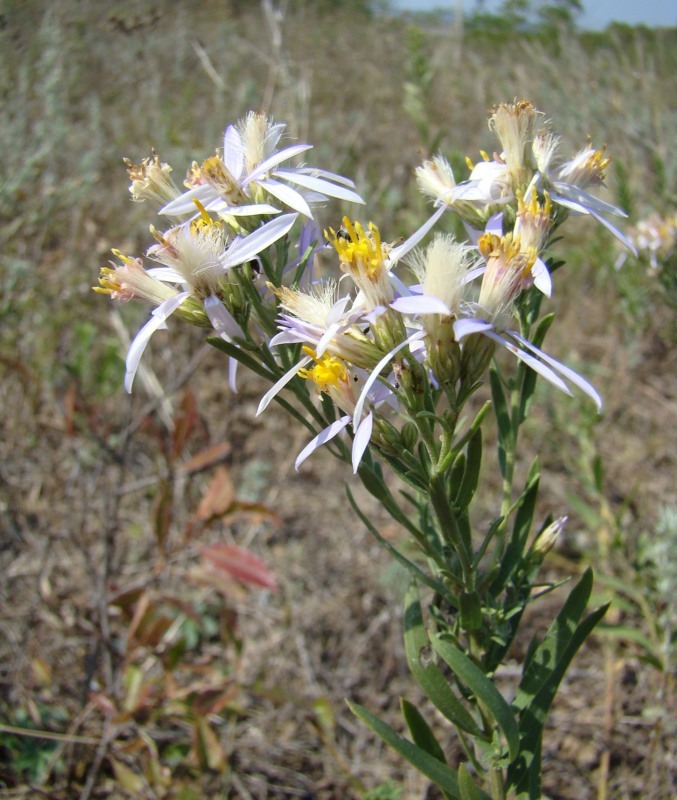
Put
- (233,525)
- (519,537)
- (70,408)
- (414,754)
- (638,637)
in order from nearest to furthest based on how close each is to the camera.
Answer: (414,754), (519,537), (638,637), (70,408), (233,525)

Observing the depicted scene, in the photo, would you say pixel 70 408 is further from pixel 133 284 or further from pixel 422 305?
pixel 422 305

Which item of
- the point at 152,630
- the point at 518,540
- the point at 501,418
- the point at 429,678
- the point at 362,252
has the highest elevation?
the point at 362,252

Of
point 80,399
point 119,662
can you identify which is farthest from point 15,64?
point 119,662

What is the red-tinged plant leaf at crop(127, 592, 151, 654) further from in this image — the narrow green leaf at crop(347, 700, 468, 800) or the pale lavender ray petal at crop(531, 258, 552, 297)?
the pale lavender ray petal at crop(531, 258, 552, 297)

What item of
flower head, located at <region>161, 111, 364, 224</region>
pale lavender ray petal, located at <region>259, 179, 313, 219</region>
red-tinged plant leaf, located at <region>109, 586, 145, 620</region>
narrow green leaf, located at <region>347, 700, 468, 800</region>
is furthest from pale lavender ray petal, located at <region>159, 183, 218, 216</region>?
red-tinged plant leaf, located at <region>109, 586, 145, 620</region>

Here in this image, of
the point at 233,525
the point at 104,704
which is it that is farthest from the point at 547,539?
the point at 233,525

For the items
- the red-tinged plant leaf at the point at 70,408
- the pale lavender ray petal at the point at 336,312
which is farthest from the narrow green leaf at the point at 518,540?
the red-tinged plant leaf at the point at 70,408

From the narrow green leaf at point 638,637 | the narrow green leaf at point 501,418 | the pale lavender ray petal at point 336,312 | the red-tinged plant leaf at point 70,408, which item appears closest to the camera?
the pale lavender ray petal at point 336,312

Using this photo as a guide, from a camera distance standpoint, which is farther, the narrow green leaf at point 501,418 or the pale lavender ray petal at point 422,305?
the narrow green leaf at point 501,418

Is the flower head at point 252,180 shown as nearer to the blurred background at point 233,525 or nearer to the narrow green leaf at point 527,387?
the narrow green leaf at point 527,387
